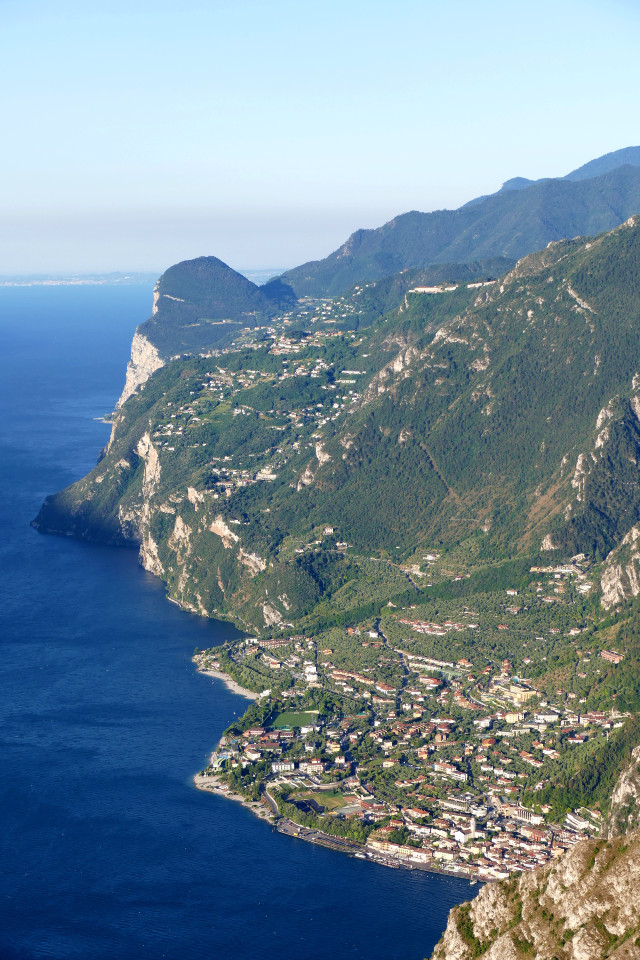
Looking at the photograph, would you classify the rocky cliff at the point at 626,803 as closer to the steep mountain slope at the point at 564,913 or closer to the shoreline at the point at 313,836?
the shoreline at the point at 313,836

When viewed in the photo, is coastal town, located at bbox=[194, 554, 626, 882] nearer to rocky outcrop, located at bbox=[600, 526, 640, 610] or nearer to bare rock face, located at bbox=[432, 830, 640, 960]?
rocky outcrop, located at bbox=[600, 526, 640, 610]

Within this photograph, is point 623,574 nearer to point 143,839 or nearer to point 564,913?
point 143,839

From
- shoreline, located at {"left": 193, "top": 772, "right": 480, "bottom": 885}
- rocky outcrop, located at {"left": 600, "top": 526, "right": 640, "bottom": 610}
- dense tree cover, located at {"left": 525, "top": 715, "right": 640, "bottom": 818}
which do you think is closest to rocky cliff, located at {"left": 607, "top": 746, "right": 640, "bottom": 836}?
dense tree cover, located at {"left": 525, "top": 715, "right": 640, "bottom": 818}

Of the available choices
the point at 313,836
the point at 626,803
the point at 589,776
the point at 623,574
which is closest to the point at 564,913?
the point at 626,803

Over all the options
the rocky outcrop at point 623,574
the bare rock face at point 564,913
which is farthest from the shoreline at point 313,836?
the rocky outcrop at point 623,574

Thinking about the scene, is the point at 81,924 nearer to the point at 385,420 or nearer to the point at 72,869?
the point at 72,869

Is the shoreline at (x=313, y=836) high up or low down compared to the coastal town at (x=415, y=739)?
down

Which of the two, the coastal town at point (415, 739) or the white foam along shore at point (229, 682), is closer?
the coastal town at point (415, 739)
